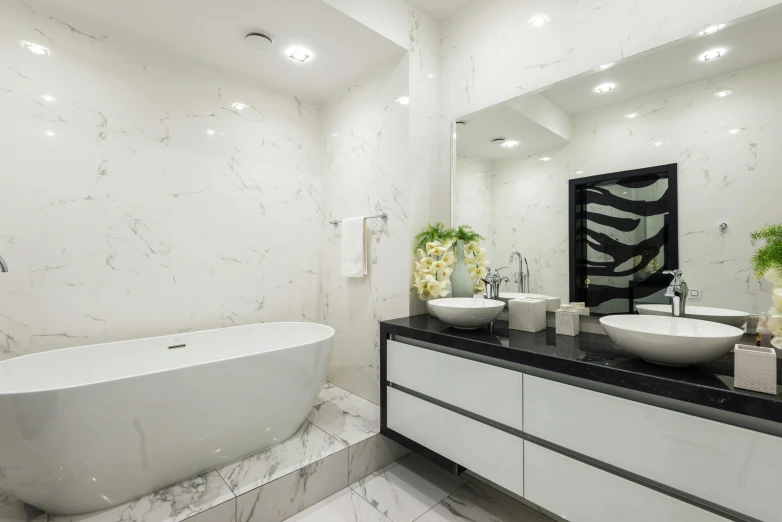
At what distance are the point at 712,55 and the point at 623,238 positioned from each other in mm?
752

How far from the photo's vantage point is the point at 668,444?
1.03m

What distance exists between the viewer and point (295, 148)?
2.92m

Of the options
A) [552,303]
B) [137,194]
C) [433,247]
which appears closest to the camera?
[552,303]

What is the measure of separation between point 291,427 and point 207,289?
117cm

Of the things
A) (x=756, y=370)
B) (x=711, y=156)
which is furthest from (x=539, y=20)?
(x=756, y=370)

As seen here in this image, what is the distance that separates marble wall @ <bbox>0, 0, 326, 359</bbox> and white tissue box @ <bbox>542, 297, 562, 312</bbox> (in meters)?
1.89

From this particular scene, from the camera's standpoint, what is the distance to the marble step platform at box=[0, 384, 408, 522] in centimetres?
144

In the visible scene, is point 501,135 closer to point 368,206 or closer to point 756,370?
point 368,206

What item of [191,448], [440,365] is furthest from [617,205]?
[191,448]

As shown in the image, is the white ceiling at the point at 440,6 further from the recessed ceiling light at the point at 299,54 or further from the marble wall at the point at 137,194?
the marble wall at the point at 137,194

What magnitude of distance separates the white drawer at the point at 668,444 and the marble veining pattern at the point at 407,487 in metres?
0.79

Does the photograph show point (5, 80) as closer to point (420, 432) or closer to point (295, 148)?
point (295, 148)

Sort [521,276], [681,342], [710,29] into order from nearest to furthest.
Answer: [681,342], [710,29], [521,276]

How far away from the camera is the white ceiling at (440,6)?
88.0 inches
